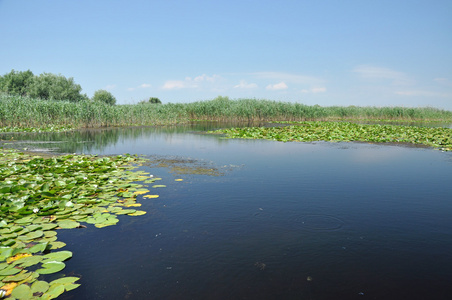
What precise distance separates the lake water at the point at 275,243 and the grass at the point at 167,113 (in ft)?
57.0

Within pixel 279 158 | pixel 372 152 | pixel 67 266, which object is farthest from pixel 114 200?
pixel 372 152

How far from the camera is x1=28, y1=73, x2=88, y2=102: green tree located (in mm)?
47969

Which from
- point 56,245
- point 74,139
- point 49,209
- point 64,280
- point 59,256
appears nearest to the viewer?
point 64,280

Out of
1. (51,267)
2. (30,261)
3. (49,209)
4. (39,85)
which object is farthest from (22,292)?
(39,85)

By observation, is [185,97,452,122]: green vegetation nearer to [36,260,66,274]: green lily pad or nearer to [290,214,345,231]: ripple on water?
[290,214,345,231]: ripple on water

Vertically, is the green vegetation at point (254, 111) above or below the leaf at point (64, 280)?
above

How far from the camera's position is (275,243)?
145 inches

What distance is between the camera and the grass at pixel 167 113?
1972 centimetres

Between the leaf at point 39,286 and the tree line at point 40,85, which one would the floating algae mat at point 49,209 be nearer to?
the leaf at point 39,286

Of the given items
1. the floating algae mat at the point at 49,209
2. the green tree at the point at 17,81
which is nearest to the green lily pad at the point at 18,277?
the floating algae mat at the point at 49,209

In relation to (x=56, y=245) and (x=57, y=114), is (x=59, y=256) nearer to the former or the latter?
(x=56, y=245)

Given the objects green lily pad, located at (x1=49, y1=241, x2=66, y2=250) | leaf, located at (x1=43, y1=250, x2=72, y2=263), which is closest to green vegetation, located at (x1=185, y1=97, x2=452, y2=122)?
green lily pad, located at (x1=49, y1=241, x2=66, y2=250)

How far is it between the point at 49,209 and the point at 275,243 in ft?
11.2

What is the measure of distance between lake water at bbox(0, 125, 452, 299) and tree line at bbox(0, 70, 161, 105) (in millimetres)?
50836
